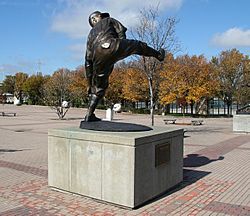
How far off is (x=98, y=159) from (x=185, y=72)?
2875 centimetres

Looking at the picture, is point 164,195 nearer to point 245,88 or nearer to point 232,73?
point 245,88

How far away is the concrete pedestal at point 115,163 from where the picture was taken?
5551 millimetres

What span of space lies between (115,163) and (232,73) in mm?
31282

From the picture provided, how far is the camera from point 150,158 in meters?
5.88

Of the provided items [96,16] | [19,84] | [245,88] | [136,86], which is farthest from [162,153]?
[19,84]

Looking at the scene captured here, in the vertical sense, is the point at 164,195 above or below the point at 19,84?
below

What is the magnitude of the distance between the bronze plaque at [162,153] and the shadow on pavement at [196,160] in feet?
9.63

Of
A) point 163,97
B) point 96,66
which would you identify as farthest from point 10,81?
point 96,66

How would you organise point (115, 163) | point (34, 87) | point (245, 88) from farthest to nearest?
point (34, 87), point (245, 88), point (115, 163)

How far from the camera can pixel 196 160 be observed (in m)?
9.99

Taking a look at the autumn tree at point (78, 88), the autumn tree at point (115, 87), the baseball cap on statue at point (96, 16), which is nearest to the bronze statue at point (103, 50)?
the baseball cap on statue at point (96, 16)

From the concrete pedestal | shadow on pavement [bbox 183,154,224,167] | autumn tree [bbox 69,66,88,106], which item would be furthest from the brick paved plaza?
autumn tree [bbox 69,66,88,106]

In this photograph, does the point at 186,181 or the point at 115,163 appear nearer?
the point at 115,163

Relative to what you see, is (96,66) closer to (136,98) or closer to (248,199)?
(248,199)
